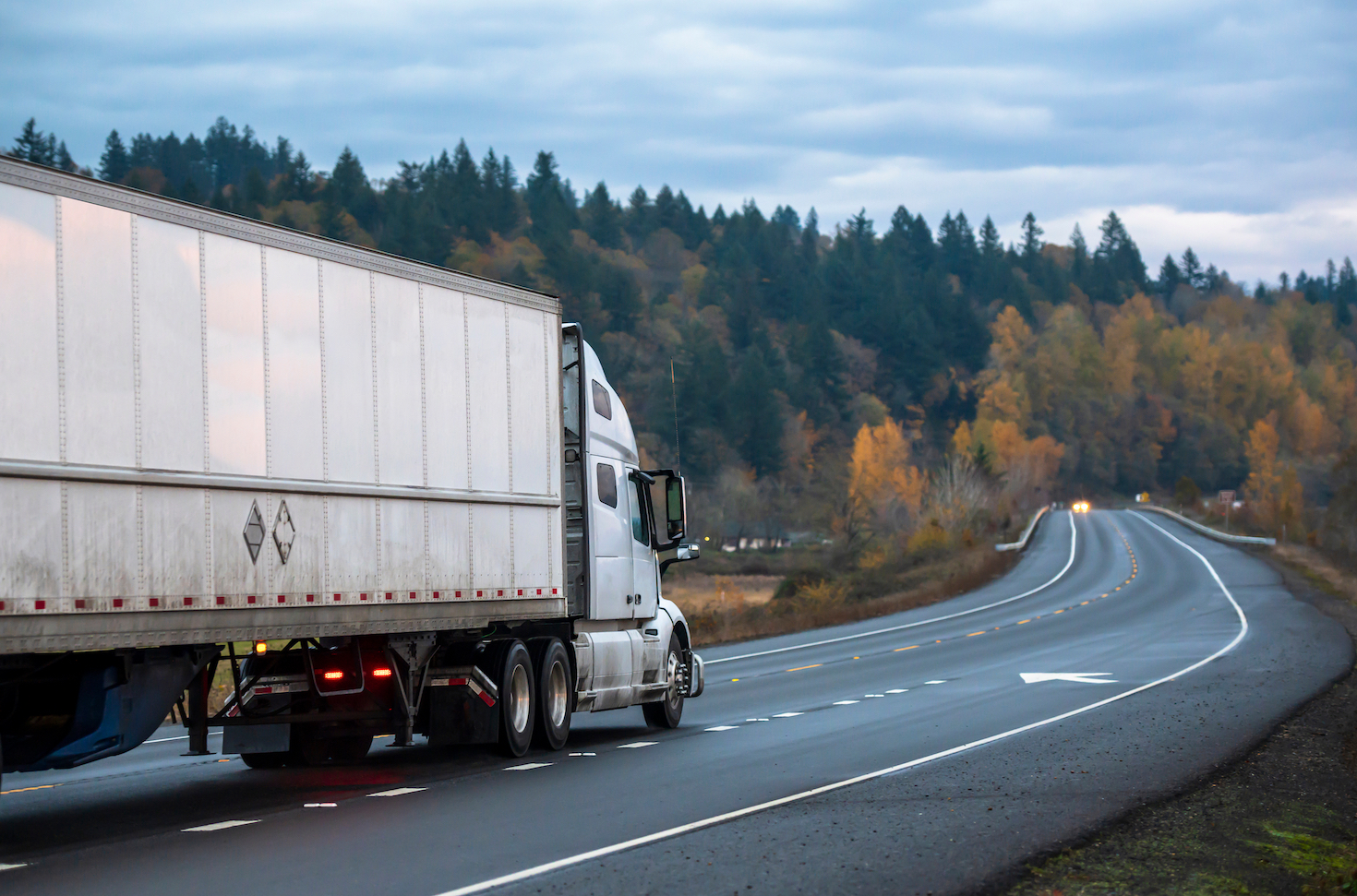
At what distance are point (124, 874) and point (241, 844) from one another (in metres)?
1.03

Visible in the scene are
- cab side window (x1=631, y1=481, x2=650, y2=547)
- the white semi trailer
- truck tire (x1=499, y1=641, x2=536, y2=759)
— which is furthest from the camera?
cab side window (x1=631, y1=481, x2=650, y2=547)

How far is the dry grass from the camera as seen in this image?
39312 mm

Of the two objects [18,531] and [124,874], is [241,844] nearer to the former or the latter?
[124,874]

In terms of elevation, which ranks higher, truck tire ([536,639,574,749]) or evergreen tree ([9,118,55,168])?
evergreen tree ([9,118,55,168])

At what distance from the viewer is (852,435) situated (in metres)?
149

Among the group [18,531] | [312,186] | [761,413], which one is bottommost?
[18,531]

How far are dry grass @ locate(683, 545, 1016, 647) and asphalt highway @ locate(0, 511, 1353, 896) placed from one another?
15.4 m

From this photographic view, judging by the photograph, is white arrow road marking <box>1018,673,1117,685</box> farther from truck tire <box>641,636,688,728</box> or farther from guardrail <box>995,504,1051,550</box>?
guardrail <box>995,504,1051,550</box>

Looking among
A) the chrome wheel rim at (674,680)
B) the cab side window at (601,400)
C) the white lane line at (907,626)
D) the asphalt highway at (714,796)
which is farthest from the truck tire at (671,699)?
the white lane line at (907,626)

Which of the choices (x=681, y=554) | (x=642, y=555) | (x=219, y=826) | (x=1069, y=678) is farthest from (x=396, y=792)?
(x=1069, y=678)

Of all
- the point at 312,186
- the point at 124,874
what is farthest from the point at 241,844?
the point at 312,186

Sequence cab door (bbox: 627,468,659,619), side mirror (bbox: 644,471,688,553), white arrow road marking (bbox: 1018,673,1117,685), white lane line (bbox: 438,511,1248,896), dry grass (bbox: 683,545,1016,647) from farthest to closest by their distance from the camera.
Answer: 1. dry grass (bbox: 683,545,1016,647)
2. white arrow road marking (bbox: 1018,673,1117,685)
3. side mirror (bbox: 644,471,688,553)
4. cab door (bbox: 627,468,659,619)
5. white lane line (bbox: 438,511,1248,896)

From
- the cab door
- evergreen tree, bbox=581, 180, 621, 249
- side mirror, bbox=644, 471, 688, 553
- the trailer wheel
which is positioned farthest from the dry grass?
evergreen tree, bbox=581, 180, 621, 249

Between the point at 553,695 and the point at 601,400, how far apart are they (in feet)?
10.7
